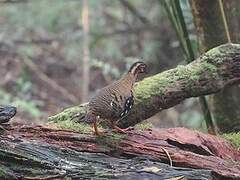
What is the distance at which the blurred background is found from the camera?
8016mm

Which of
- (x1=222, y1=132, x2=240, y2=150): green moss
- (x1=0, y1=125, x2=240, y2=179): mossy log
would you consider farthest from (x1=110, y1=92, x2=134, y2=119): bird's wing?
(x1=222, y1=132, x2=240, y2=150): green moss

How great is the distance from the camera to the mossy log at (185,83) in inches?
132

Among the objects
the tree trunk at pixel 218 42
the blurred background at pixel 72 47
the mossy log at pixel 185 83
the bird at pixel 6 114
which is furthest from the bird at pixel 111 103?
the blurred background at pixel 72 47

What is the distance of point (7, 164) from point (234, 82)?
1.67 meters

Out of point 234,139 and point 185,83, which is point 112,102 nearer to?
point 185,83

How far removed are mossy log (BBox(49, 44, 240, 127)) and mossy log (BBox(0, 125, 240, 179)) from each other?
14.5 inches

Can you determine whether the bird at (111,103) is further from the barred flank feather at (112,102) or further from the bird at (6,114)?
the bird at (6,114)

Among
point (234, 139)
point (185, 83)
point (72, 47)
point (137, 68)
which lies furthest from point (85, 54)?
point (137, 68)

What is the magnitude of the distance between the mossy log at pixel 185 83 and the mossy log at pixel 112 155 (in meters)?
0.37

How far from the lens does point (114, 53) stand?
28.6ft

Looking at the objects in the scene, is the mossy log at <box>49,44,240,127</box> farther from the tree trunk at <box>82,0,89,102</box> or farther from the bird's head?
the tree trunk at <box>82,0,89,102</box>

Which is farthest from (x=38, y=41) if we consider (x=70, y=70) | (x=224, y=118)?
(x=224, y=118)

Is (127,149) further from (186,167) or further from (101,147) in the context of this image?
(186,167)

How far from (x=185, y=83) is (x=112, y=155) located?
2.99ft
